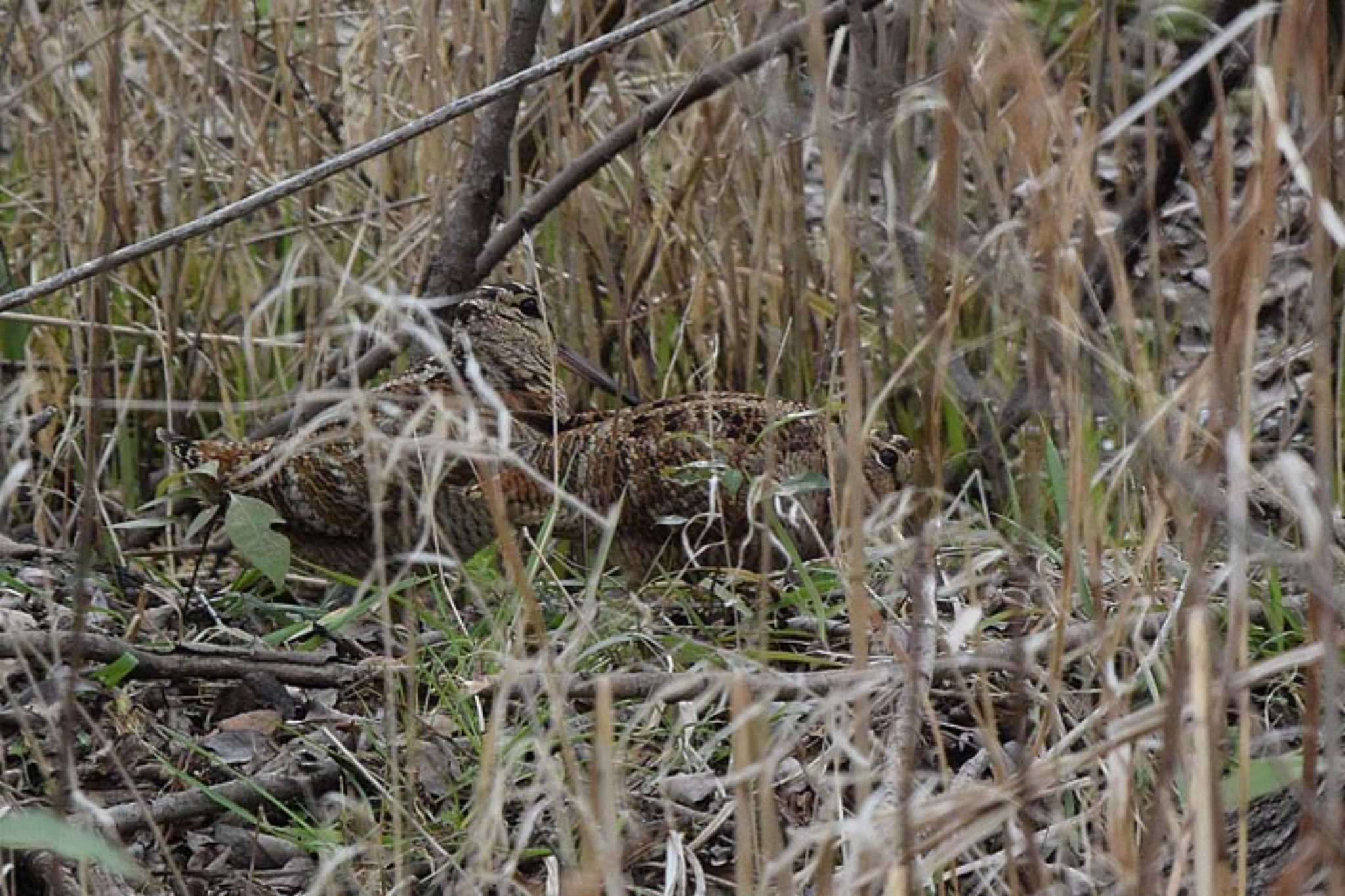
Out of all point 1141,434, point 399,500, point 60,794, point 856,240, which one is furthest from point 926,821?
point 399,500

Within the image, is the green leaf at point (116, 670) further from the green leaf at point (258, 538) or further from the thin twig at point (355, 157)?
the thin twig at point (355, 157)

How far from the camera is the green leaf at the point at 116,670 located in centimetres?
291

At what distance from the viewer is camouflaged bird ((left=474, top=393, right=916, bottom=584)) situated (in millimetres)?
3586

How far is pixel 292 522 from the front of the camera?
3857 mm

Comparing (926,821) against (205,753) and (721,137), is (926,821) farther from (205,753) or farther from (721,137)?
(721,137)

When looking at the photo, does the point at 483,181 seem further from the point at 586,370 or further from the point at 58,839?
the point at 58,839

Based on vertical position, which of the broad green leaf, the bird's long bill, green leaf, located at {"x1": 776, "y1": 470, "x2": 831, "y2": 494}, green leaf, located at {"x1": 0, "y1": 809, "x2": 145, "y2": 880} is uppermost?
green leaf, located at {"x1": 0, "y1": 809, "x2": 145, "y2": 880}

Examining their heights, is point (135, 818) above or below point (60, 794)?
below

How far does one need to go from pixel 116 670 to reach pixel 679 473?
1.08 m

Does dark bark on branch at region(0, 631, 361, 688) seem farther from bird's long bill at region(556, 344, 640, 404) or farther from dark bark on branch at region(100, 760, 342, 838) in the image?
bird's long bill at region(556, 344, 640, 404)

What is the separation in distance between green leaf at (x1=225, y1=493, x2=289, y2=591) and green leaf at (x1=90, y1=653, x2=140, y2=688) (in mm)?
275

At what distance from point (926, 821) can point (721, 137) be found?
8.85 feet

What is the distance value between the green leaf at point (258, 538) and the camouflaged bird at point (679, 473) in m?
0.55

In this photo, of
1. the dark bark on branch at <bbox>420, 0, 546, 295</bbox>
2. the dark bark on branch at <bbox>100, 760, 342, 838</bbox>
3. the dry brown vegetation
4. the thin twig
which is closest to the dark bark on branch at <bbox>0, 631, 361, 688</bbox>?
the dry brown vegetation
